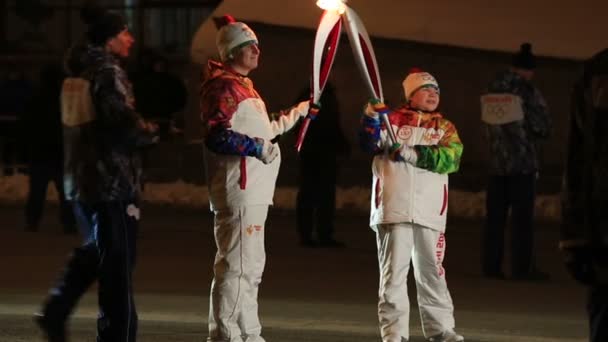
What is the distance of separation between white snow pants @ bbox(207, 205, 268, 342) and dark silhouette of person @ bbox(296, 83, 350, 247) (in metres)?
6.19

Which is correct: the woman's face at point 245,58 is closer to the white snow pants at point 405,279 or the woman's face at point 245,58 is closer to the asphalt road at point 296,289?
the white snow pants at point 405,279

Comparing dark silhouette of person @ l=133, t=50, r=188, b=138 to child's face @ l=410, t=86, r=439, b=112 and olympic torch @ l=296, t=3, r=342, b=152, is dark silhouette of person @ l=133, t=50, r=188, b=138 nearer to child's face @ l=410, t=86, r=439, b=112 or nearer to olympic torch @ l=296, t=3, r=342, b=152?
olympic torch @ l=296, t=3, r=342, b=152

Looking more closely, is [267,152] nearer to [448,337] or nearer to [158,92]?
[448,337]

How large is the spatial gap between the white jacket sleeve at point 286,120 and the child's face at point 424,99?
2.24ft

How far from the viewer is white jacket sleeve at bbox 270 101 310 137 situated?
7.98 meters

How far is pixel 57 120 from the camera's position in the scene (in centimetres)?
1499

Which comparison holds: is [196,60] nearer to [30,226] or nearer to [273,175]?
[30,226]

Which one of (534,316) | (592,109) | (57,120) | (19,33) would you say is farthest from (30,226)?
(19,33)

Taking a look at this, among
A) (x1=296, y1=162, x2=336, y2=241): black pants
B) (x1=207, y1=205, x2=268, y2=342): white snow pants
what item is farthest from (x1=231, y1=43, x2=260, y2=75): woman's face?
(x1=296, y1=162, x2=336, y2=241): black pants

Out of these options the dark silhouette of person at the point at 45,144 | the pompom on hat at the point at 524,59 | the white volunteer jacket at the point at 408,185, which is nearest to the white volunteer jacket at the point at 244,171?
the white volunteer jacket at the point at 408,185

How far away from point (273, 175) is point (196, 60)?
1184cm

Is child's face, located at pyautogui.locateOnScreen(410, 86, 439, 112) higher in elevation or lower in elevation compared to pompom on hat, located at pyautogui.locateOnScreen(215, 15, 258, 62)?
lower

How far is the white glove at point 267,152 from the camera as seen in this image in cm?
764

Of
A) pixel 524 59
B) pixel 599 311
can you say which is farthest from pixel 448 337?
pixel 524 59
